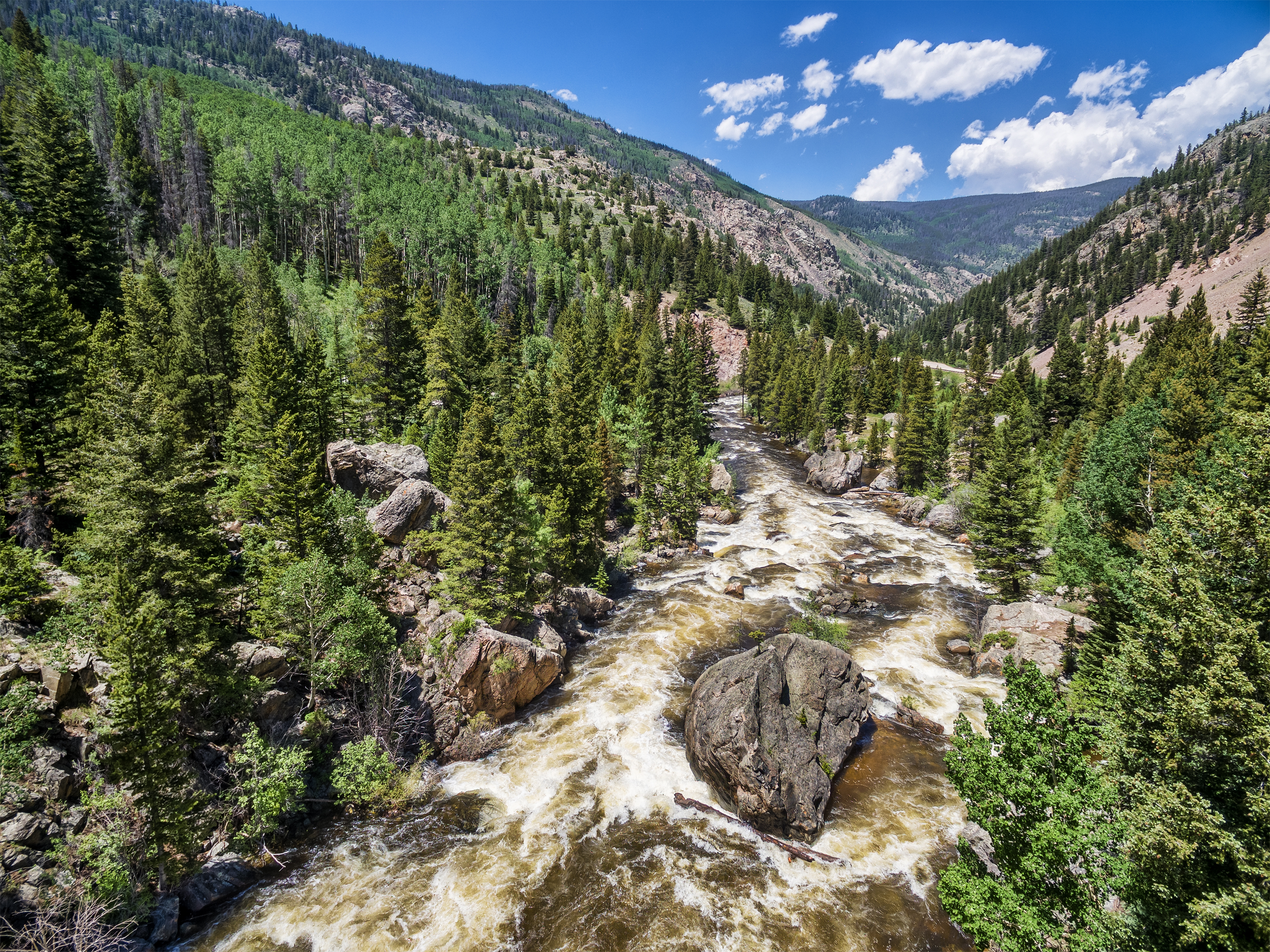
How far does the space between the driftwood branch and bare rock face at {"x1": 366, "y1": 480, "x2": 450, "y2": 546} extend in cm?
2212

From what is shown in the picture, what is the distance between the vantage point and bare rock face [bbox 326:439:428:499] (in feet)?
121

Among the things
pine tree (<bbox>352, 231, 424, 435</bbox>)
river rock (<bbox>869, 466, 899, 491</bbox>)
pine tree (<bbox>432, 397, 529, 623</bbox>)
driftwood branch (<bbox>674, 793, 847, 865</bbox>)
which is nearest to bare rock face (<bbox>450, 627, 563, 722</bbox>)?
pine tree (<bbox>432, 397, 529, 623</bbox>)

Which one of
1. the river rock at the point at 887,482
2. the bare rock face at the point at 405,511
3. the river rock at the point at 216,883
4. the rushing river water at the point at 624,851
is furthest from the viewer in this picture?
the river rock at the point at 887,482

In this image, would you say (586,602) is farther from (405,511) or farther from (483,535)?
(405,511)

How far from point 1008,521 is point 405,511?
41792mm

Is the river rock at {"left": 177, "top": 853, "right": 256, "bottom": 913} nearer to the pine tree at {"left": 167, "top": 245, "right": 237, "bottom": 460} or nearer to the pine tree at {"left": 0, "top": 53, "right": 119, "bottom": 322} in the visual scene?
the pine tree at {"left": 167, "top": 245, "right": 237, "bottom": 460}

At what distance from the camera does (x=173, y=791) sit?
17.5m

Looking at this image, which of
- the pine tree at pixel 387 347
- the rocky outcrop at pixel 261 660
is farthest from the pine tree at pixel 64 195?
the rocky outcrop at pixel 261 660

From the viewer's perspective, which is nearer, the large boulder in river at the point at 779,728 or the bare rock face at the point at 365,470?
the large boulder in river at the point at 779,728

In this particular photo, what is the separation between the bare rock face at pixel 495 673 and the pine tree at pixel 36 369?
21548 mm

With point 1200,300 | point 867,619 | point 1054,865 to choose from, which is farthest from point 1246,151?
point 1054,865

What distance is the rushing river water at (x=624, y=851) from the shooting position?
58.0 feet

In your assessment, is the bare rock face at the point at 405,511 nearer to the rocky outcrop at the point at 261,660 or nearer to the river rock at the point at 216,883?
the rocky outcrop at the point at 261,660

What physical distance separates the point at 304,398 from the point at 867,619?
139ft
